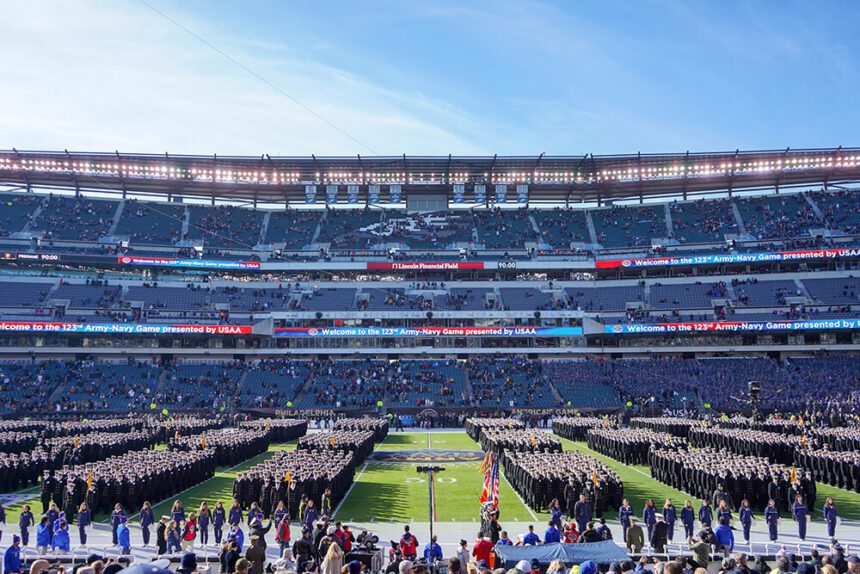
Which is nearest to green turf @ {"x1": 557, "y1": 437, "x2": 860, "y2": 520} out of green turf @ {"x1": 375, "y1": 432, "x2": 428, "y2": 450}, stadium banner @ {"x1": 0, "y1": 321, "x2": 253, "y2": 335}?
green turf @ {"x1": 375, "y1": 432, "x2": 428, "y2": 450}

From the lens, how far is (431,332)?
192ft

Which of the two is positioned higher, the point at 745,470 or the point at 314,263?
the point at 314,263

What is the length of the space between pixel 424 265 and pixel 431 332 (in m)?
7.53

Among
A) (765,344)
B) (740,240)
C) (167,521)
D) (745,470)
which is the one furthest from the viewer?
(740,240)

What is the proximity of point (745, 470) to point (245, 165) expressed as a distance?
54.0m

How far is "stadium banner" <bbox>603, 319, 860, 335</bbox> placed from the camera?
173 feet

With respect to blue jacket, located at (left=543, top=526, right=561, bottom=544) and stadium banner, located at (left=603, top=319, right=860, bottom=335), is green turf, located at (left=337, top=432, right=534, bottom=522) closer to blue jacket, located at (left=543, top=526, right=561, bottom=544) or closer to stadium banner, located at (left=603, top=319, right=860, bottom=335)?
blue jacket, located at (left=543, top=526, right=561, bottom=544)

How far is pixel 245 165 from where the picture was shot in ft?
209

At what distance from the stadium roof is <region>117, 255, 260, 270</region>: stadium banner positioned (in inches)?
337

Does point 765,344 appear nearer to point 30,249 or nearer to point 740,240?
point 740,240

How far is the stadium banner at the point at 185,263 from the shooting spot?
2382 inches

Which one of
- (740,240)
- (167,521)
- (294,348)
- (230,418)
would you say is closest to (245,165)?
(294,348)

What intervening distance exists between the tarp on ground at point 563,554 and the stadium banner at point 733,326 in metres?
48.0

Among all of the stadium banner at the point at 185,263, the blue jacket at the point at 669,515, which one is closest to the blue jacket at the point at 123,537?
the blue jacket at the point at 669,515
